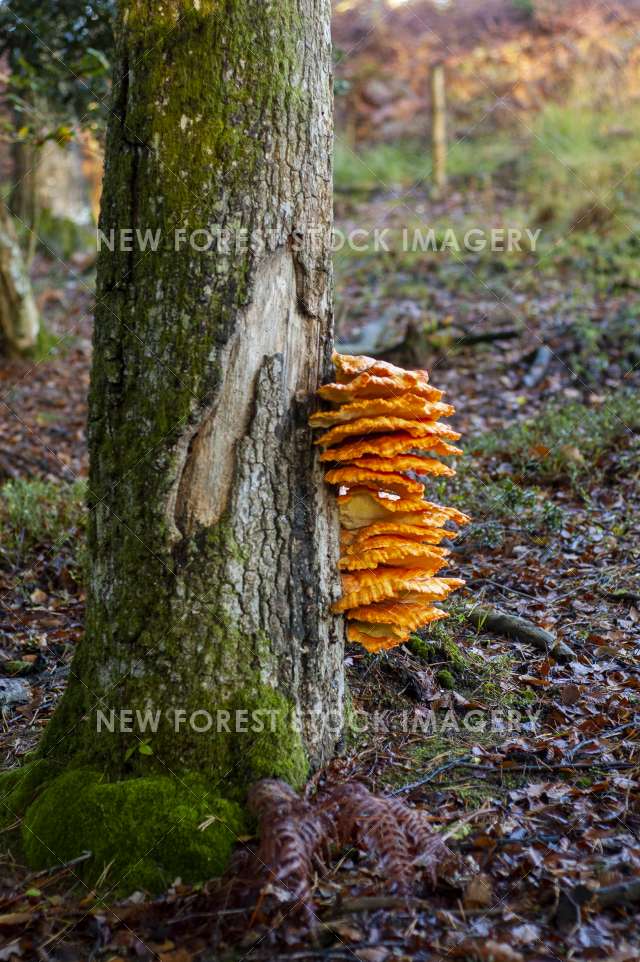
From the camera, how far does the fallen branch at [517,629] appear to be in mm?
4367

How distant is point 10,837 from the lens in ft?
10.7

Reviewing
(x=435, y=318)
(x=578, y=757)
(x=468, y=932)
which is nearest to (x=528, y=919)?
(x=468, y=932)

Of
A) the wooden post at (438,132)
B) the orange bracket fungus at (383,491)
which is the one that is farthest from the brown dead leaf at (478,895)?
the wooden post at (438,132)

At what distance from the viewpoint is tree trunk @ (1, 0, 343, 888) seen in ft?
9.86

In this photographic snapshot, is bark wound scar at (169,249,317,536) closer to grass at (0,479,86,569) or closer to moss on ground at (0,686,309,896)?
moss on ground at (0,686,309,896)

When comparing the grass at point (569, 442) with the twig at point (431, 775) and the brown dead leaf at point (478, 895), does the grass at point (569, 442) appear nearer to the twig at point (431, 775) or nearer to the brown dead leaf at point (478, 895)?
the twig at point (431, 775)

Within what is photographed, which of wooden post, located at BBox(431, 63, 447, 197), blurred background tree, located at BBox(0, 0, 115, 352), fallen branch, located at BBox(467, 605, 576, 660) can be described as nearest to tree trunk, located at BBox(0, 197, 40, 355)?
blurred background tree, located at BBox(0, 0, 115, 352)

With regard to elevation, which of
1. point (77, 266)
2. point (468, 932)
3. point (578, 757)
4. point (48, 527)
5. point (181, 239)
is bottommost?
point (468, 932)

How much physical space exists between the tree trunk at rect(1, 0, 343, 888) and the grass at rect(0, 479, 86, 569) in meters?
2.90

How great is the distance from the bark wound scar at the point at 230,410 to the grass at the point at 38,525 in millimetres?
3044

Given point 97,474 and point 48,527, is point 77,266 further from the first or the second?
point 97,474

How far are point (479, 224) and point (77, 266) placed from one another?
742cm

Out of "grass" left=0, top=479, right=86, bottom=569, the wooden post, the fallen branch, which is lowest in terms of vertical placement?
the fallen branch

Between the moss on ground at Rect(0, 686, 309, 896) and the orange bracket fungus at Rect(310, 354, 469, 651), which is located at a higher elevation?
the orange bracket fungus at Rect(310, 354, 469, 651)
